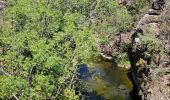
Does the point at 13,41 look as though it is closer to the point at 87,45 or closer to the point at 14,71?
the point at 14,71

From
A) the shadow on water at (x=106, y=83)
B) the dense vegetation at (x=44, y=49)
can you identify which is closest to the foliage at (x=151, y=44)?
the dense vegetation at (x=44, y=49)

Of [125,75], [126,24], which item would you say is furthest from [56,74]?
[126,24]

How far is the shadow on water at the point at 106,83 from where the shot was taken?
171 ft

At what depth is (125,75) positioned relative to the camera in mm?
62000

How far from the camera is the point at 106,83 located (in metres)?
57.3

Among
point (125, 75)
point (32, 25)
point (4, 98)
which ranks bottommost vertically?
point (125, 75)

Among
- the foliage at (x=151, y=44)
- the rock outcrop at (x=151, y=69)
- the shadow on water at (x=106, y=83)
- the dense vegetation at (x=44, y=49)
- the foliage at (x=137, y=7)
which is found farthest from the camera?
the foliage at (x=137, y=7)

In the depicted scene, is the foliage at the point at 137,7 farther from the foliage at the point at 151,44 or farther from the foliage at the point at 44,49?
the foliage at the point at 151,44

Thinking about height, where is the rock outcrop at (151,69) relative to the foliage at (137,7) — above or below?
below

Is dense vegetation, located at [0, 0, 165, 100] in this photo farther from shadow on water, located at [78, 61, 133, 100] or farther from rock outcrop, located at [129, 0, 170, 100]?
shadow on water, located at [78, 61, 133, 100]

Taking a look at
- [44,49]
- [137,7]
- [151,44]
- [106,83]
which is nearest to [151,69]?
[151,44]

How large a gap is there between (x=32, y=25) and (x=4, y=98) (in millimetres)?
11181

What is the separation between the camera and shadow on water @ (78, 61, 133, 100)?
Result: 52062mm

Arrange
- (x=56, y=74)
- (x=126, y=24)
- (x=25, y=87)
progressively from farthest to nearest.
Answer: (x=126, y=24)
(x=56, y=74)
(x=25, y=87)
